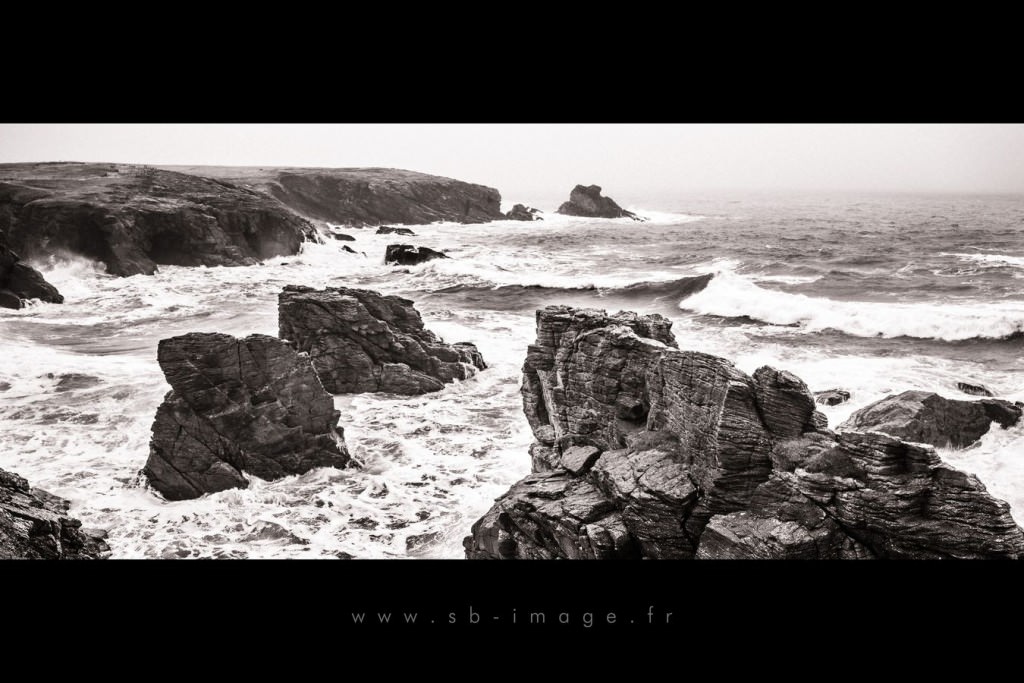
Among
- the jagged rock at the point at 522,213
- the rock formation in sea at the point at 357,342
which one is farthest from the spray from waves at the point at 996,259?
the jagged rock at the point at 522,213

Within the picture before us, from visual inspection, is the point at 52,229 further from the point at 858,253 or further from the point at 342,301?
the point at 858,253

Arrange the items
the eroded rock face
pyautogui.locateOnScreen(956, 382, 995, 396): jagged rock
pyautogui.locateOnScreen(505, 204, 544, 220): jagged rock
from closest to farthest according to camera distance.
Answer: pyautogui.locateOnScreen(956, 382, 995, 396): jagged rock
the eroded rock face
pyautogui.locateOnScreen(505, 204, 544, 220): jagged rock

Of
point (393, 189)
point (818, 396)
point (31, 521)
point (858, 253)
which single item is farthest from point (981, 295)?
point (393, 189)

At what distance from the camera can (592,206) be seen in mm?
26969

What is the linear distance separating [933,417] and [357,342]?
10627 millimetres

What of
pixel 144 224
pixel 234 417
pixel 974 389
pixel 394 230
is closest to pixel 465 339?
A: pixel 234 417

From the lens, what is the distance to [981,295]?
14.8 meters

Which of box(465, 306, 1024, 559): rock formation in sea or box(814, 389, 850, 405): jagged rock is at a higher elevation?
box(465, 306, 1024, 559): rock formation in sea

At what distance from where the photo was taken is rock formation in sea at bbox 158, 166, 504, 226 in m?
24.4

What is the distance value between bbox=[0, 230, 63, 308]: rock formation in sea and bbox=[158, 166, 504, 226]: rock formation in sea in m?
9.70

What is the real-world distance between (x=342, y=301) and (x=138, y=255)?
26.2 ft

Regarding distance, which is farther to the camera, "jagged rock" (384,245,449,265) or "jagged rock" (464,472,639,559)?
"jagged rock" (384,245,449,265)

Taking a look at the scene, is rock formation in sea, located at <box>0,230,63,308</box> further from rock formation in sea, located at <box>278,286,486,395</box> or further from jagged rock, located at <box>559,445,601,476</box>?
jagged rock, located at <box>559,445,601,476</box>

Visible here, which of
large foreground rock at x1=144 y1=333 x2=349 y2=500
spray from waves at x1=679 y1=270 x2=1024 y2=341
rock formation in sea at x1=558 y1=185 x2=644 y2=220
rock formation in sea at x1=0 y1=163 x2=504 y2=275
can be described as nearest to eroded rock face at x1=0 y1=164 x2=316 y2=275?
rock formation in sea at x1=0 y1=163 x2=504 y2=275
